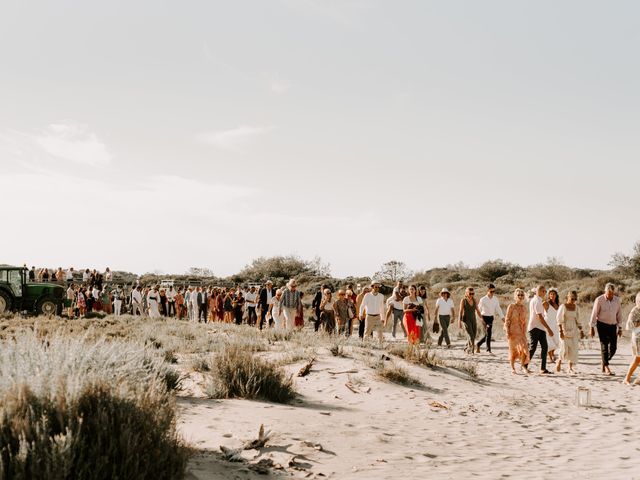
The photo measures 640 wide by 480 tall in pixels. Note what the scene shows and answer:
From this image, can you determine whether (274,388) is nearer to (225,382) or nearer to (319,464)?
(225,382)

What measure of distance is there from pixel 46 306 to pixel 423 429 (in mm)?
22944

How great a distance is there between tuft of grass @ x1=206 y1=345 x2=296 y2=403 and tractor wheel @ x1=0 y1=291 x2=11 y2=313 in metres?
19.7

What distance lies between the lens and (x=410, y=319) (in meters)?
14.9

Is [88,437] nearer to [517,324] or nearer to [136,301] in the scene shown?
[517,324]

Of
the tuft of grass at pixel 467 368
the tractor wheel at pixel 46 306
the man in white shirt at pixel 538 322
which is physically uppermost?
the man in white shirt at pixel 538 322

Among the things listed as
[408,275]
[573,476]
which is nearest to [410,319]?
[573,476]

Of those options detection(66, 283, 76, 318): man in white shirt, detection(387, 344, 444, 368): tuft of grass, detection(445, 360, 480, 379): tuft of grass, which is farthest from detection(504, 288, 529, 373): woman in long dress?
detection(66, 283, 76, 318): man in white shirt

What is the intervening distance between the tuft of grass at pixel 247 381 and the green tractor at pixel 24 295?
64.8 feet

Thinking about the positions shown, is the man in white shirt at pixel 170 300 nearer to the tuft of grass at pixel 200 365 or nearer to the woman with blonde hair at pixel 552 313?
the tuft of grass at pixel 200 365

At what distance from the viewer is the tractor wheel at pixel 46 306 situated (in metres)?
26.6

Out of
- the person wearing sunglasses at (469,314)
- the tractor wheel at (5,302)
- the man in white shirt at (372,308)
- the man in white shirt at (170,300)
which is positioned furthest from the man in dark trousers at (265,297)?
the tractor wheel at (5,302)

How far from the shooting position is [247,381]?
9.20 meters

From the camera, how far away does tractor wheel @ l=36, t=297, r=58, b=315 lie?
26.6m

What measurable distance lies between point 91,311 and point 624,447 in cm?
2831
